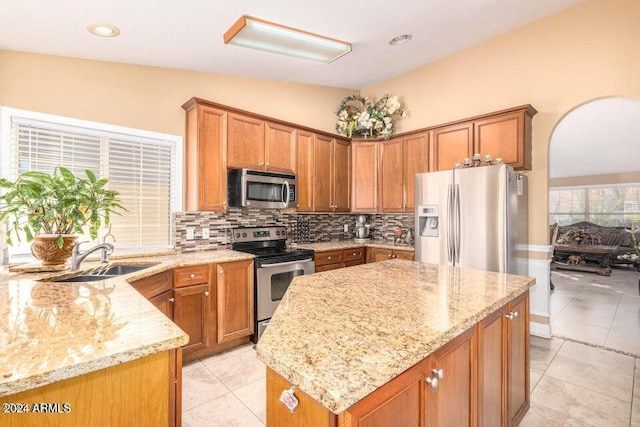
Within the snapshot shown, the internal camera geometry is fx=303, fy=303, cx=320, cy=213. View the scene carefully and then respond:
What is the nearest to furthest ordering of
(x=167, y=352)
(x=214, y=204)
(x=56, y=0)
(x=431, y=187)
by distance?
1. (x=167, y=352)
2. (x=56, y=0)
3. (x=214, y=204)
4. (x=431, y=187)

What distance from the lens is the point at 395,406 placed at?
2.88 feet

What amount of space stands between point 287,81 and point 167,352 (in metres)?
3.67

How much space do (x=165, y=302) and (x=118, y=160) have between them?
1.46 metres

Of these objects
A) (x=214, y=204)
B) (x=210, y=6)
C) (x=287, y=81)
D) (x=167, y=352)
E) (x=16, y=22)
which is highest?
(x=287, y=81)

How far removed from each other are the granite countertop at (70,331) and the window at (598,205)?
8.52 m

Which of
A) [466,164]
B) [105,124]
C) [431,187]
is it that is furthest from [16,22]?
[466,164]

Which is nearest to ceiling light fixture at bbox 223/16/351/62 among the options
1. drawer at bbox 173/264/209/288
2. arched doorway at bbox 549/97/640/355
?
drawer at bbox 173/264/209/288

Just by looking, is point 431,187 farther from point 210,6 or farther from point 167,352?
point 167,352

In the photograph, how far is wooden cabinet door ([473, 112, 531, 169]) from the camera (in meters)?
3.03

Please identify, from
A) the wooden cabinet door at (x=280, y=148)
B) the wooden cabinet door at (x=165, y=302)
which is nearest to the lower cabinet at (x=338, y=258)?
the wooden cabinet door at (x=280, y=148)

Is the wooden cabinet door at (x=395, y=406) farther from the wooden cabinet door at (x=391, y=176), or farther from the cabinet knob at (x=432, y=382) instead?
the wooden cabinet door at (x=391, y=176)

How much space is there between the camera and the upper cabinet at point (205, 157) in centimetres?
298

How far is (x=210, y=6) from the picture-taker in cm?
219

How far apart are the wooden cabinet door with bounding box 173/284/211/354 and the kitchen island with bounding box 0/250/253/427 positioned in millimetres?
1238
